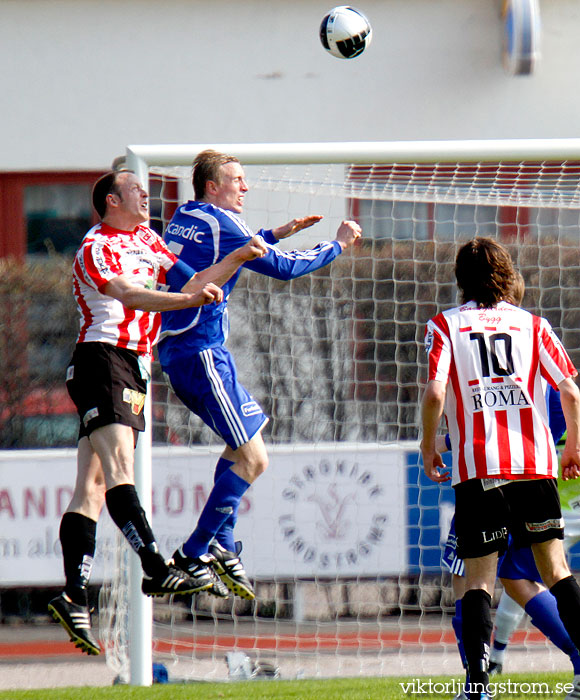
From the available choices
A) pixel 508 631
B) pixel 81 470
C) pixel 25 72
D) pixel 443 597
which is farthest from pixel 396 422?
pixel 25 72

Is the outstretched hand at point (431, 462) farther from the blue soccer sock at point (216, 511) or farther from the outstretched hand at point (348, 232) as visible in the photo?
the outstretched hand at point (348, 232)

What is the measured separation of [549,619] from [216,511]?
5.17 ft

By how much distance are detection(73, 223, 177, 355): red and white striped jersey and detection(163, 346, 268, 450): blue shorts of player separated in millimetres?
231

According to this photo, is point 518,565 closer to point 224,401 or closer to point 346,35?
point 224,401

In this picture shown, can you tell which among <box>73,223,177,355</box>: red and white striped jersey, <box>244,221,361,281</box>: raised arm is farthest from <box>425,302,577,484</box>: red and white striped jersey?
<box>73,223,177,355</box>: red and white striped jersey

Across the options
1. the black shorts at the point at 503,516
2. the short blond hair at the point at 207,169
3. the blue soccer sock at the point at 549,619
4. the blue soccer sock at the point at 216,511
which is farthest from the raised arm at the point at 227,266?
the blue soccer sock at the point at 549,619

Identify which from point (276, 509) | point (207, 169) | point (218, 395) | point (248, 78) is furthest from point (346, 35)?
point (248, 78)

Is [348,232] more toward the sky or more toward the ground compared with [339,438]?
more toward the sky

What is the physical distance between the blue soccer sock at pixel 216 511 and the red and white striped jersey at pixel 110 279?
2.30 ft

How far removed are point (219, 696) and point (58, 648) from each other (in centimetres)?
298

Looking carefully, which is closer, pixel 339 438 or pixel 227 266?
pixel 227 266

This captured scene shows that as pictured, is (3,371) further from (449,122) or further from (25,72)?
(449,122)

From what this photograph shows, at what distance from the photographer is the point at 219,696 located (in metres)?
5.50

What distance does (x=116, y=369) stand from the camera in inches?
180
